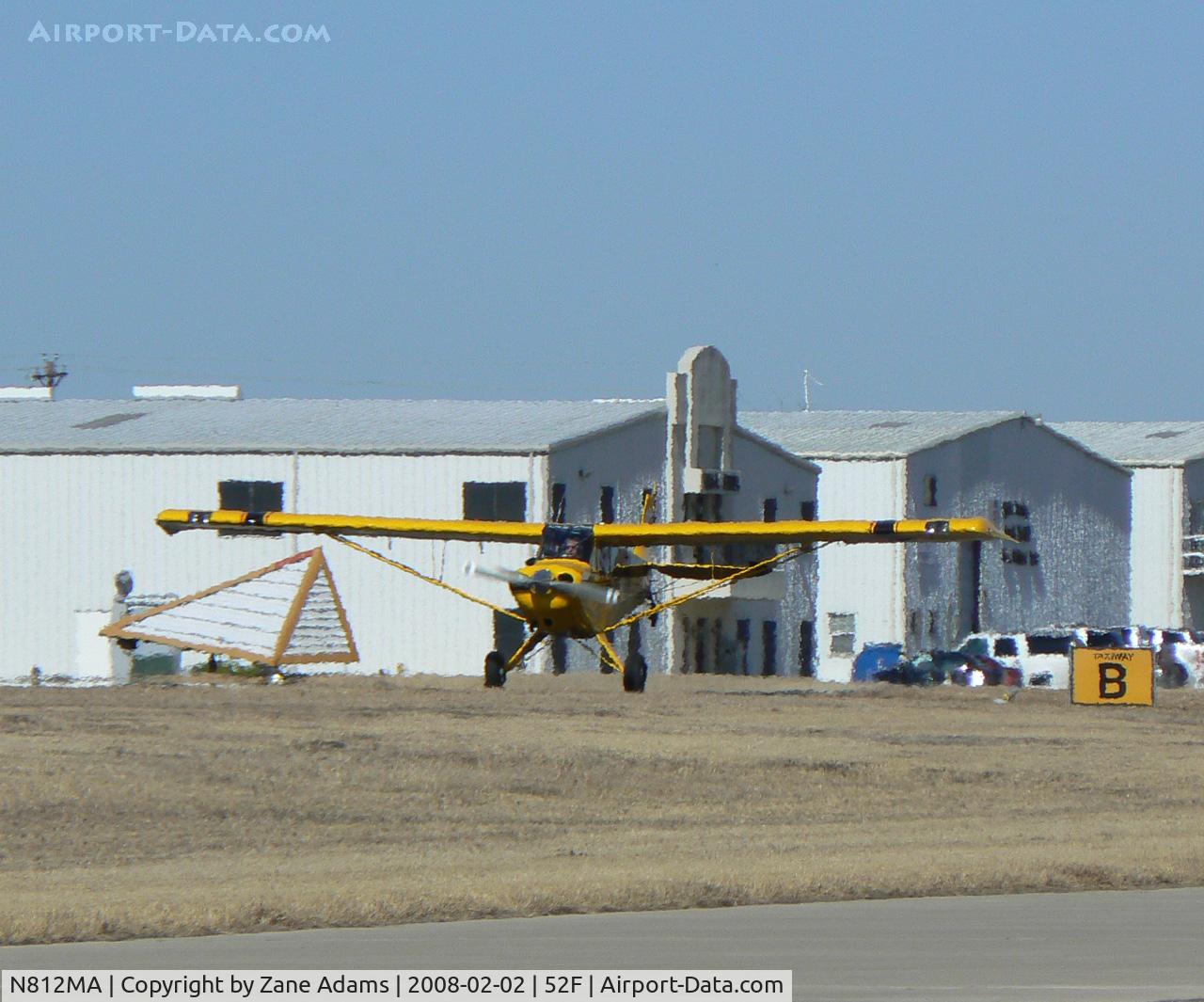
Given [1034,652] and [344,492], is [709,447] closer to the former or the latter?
[344,492]

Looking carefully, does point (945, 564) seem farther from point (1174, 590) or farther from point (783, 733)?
point (783, 733)

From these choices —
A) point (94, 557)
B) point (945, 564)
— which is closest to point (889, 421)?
point (945, 564)

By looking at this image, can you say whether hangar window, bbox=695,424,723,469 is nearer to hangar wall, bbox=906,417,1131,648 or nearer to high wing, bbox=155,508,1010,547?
hangar wall, bbox=906,417,1131,648

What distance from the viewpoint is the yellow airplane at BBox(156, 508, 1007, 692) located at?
36188 millimetres

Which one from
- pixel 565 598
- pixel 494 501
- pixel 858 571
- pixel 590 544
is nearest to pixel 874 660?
pixel 858 571

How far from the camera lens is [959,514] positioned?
65375 mm

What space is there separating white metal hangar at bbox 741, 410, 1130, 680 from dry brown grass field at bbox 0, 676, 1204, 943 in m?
28.4

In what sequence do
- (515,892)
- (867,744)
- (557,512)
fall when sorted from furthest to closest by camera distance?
1. (557,512)
2. (867,744)
3. (515,892)

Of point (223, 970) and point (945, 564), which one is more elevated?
point (945, 564)

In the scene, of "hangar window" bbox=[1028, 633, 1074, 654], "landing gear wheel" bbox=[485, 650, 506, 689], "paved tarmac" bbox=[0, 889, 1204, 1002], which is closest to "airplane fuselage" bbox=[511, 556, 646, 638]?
"landing gear wheel" bbox=[485, 650, 506, 689]

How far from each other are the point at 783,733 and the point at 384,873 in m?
12.6

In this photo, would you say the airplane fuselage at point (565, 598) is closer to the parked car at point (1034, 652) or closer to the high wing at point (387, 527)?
the high wing at point (387, 527)

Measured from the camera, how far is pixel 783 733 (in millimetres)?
29828

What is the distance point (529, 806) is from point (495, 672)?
14.8 meters
